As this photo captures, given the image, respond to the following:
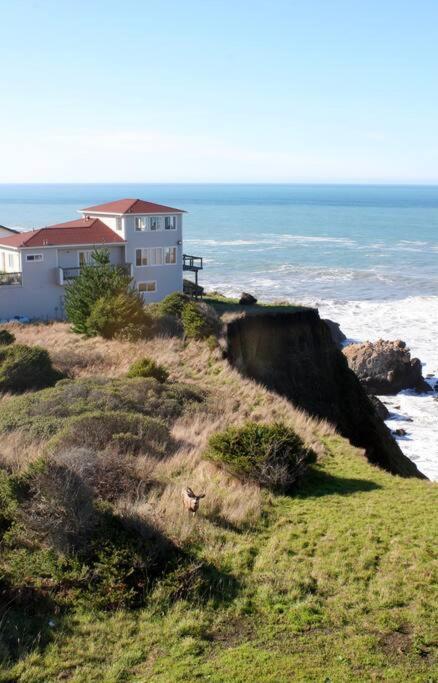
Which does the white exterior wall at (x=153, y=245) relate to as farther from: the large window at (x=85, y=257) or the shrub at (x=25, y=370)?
the shrub at (x=25, y=370)

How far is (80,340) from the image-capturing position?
31.5 metres

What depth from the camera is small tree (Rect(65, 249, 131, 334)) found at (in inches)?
1296

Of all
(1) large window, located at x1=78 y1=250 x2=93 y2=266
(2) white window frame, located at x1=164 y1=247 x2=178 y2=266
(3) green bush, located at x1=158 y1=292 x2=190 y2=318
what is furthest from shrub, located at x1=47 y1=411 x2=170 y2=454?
(2) white window frame, located at x1=164 y1=247 x2=178 y2=266

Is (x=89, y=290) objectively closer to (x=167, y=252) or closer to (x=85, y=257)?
(x=85, y=257)

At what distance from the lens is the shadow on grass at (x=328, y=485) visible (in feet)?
48.4

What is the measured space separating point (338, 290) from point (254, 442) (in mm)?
68089

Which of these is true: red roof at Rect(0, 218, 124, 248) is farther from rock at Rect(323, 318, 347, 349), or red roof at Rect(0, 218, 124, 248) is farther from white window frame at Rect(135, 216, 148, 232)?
rock at Rect(323, 318, 347, 349)

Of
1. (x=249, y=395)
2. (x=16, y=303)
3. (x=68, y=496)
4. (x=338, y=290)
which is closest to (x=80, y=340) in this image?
(x=249, y=395)

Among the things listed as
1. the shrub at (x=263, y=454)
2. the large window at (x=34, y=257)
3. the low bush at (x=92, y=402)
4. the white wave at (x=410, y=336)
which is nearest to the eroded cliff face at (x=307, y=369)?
the white wave at (x=410, y=336)

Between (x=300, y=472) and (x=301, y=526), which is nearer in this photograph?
(x=301, y=526)

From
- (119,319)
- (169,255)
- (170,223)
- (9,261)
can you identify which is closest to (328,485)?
(119,319)

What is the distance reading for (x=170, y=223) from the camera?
167ft

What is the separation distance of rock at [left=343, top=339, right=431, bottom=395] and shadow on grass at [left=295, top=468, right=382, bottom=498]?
31026mm

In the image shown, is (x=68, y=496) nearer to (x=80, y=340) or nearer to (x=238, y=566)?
(x=238, y=566)
